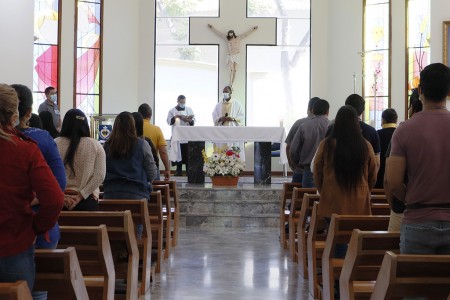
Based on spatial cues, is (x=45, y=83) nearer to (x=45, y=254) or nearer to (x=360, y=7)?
(x=360, y=7)

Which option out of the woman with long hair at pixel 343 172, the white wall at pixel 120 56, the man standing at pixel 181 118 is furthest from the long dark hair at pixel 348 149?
the white wall at pixel 120 56

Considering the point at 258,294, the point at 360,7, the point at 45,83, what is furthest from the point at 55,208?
the point at 360,7

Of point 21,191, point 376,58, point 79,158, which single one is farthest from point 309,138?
point 376,58

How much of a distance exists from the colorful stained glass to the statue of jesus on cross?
319 centimetres

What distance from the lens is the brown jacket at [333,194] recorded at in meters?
5.68

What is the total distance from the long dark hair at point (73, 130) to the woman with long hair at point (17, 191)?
2.32 meters

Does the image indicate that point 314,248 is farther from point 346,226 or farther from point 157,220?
point 157,220

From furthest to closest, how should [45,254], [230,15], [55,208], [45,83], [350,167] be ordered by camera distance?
1. [230,15]
2. [45,83]
3. [350,167]
4. [45,254]
5. [55,208]

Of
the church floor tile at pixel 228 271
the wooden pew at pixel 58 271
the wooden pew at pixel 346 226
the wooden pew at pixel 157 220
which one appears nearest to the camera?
the wooden pew at pixel 58 271

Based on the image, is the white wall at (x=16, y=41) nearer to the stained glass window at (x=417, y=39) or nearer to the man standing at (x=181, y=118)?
the man standing at (x=181, y=118)

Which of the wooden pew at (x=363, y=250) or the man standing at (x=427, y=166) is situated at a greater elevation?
the man standing at (x=427, y=166)

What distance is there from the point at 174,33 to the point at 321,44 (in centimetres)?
305

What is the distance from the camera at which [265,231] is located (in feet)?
34.9

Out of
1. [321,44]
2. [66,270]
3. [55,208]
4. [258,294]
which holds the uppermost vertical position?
[321,44]
